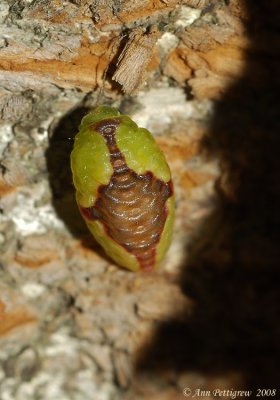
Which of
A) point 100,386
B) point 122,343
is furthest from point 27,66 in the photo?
point 100,386

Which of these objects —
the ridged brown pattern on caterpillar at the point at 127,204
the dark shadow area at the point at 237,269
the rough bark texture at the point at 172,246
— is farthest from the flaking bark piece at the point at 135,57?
the dark shadow area at the point at 237,269

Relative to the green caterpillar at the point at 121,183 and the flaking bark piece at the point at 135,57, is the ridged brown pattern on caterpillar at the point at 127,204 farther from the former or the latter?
the flaking bark piece at the point at 135,57

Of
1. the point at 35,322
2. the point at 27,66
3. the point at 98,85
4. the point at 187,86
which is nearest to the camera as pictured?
the point at 27,66

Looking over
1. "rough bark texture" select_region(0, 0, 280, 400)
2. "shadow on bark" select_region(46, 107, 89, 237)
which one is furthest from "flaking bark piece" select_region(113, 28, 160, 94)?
"shadow on bark" select_region(46, 107, 89, 237)

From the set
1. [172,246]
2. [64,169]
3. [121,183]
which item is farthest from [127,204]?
[172,246]

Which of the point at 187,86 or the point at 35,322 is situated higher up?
the point at 187,86

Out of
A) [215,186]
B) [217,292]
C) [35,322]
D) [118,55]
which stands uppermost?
[118,55]

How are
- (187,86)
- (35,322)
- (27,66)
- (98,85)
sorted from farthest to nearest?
1. (35,322)
2. (187,86)
3. (98,85)
4. (27,66)

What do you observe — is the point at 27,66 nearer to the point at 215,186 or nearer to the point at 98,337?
the point at 215,186

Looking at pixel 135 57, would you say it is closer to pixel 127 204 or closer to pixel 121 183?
pixel 121 183
